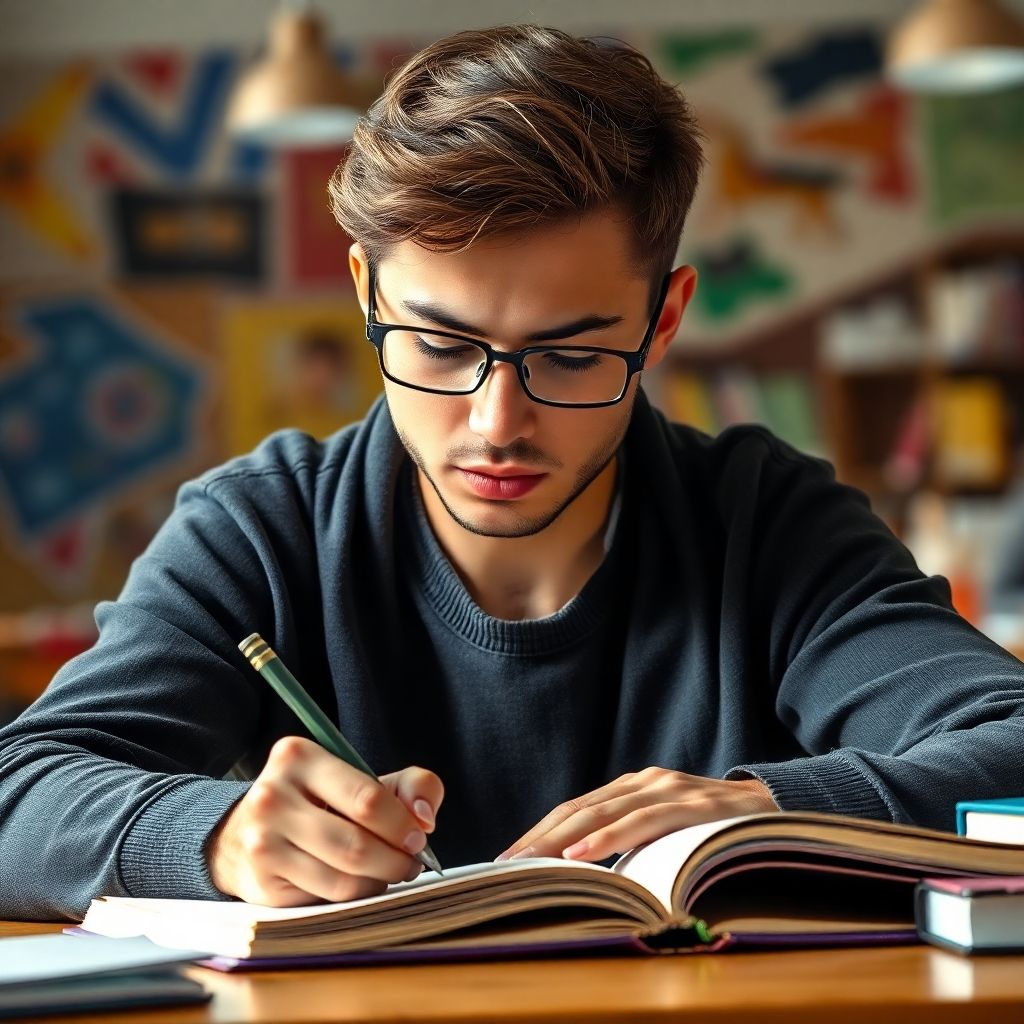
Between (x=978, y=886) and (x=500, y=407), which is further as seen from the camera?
(x=500, y=407)

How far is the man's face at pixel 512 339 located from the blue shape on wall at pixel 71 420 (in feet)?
15.2

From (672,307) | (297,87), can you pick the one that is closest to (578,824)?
(672,307)

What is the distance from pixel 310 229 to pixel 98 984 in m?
5.34

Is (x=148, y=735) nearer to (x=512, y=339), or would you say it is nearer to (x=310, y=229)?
(x=512, y=339)

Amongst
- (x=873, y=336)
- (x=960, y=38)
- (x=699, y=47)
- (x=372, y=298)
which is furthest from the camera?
(x=699, y=47)

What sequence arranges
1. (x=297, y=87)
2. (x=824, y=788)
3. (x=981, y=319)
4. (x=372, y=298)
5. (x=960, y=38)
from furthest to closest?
(x=981, y=319), (x=297, y=87), (x=960, y=38), (x=372, y=298), (x=824, y=788)

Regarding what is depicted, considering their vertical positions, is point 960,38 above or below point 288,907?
above

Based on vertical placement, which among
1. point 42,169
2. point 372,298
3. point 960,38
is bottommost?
point 372,298

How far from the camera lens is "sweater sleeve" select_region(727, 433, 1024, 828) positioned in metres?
1.06

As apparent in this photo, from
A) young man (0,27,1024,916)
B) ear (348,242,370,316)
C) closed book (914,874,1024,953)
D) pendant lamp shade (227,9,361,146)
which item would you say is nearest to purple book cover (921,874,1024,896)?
closed book (914,874,1024,953)

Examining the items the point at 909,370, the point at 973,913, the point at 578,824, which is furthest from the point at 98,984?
the point at 909,370

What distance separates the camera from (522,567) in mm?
1471

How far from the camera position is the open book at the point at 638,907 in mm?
825

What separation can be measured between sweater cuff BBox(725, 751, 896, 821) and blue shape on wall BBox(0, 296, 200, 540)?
196 inches
